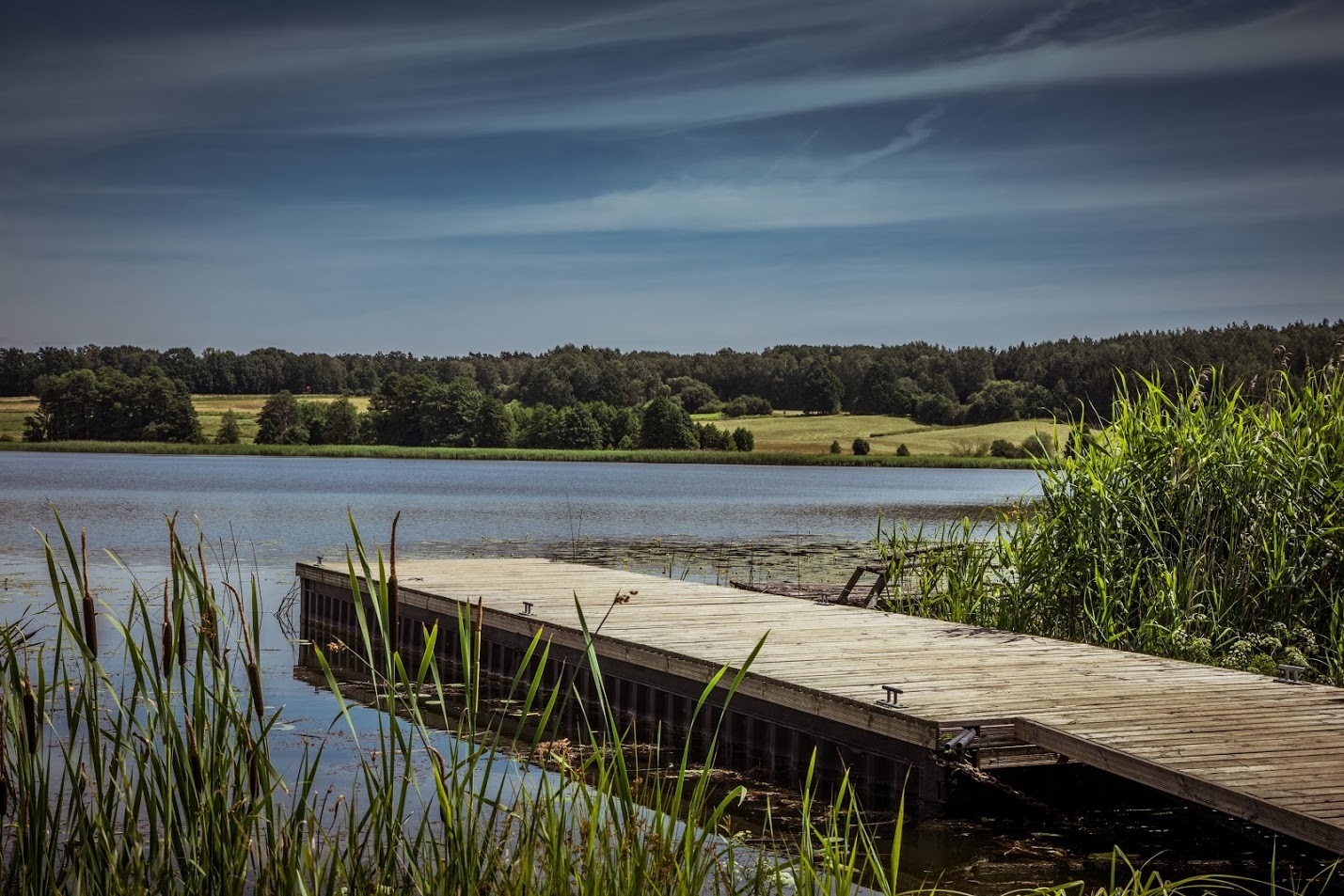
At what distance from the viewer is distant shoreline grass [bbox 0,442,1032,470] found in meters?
69.8

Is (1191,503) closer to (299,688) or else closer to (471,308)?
(299,688)

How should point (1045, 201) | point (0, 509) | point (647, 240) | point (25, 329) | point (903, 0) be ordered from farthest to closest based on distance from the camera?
point (647, 240)
point (1045, 201)
point (25, 329)
point (903, 0)
point (0, 509)

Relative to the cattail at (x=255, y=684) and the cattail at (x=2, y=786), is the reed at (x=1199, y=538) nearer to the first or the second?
the cattail at (x=255, y=684)

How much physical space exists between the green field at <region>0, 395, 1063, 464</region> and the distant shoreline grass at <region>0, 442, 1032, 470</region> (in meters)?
0.10

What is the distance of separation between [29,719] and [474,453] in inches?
2808

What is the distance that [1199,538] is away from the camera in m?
9.02

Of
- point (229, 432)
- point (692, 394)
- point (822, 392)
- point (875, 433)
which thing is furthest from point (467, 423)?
point (875, 433)

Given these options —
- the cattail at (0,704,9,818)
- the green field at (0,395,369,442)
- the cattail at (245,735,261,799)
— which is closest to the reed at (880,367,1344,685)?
the cattail at (245,735,261,799)

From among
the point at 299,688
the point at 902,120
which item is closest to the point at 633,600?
the point at 299,688

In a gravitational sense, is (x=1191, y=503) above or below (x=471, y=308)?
below

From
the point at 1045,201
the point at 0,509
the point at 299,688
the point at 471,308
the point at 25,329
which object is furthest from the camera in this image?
the point at 1045,201

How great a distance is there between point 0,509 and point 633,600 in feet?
72.6

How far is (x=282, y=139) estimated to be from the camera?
63.3m

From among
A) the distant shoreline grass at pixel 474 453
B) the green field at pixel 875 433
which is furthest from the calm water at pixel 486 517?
the green field at pixel 875 433
